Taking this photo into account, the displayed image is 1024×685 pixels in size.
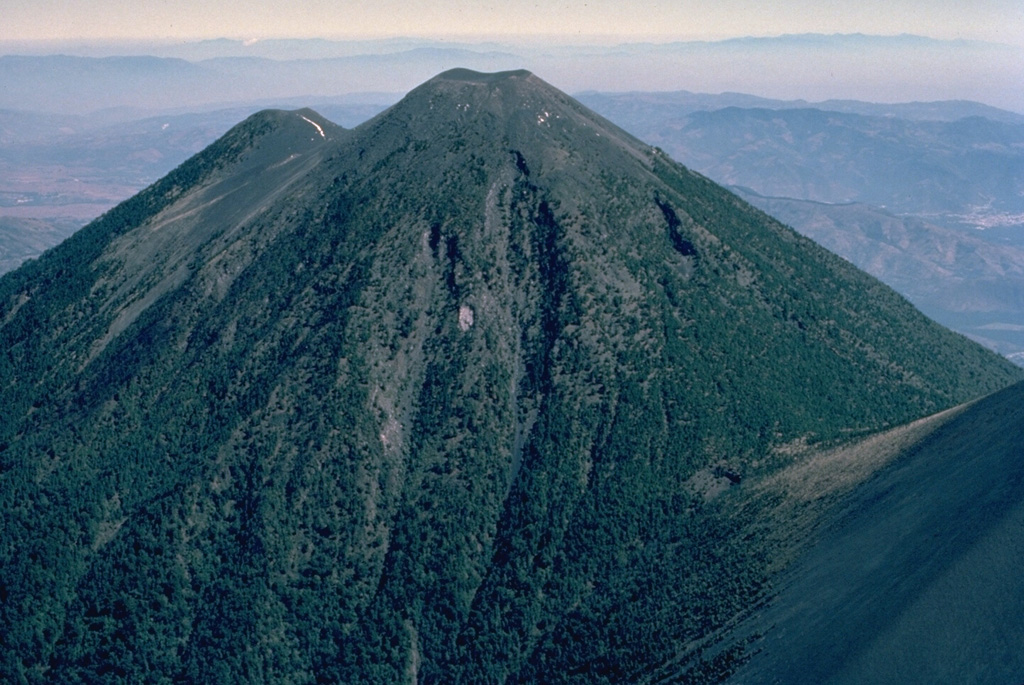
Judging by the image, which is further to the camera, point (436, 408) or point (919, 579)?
point (436, 408)

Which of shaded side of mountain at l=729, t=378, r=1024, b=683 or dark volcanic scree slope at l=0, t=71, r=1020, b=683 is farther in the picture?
dark volcanic scree slope at l=0, t=71, r=1020, b=683

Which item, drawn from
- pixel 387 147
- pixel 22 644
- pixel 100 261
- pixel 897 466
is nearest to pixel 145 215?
pixel 100 261

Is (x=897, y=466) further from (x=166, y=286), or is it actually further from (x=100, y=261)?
(x=100, y=261)

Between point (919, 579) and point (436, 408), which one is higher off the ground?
point (919, 579)
